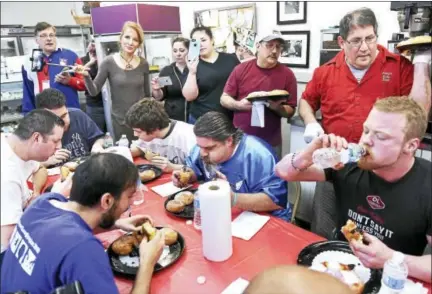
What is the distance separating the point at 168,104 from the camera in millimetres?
3088

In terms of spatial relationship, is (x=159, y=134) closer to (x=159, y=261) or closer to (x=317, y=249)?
(x=159, y=261)

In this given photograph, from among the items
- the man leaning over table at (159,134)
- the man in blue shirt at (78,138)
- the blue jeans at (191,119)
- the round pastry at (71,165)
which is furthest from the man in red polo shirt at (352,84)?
the man in blue shirt at (78,138)

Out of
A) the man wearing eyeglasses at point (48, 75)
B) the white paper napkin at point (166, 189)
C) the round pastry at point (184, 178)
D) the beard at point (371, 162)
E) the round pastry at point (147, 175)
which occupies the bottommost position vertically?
the white paper napkin at point (166, 189)

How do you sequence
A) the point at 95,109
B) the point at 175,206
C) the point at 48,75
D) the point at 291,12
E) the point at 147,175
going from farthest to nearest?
the point at 95,109
the point at 291,12
the point at 147,175
the point at 175,206
the point at 48,75

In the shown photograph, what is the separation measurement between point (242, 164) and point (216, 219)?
583 millimetres

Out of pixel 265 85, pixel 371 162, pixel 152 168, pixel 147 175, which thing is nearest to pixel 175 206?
pixel 147 175

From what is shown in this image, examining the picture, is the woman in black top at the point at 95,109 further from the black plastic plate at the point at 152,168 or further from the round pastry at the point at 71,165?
the black plastic plate at the point at 152,168

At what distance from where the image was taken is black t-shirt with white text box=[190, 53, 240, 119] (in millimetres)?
2764

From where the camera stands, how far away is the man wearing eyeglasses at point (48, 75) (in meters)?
0.69

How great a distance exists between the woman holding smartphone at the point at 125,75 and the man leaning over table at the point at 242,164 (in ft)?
5.44

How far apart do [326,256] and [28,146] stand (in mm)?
967

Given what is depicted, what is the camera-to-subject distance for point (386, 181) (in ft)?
3.65

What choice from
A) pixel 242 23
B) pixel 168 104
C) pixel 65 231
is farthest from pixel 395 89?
pixel 242 23

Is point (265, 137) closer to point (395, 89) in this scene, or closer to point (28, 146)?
point (395, 89)
